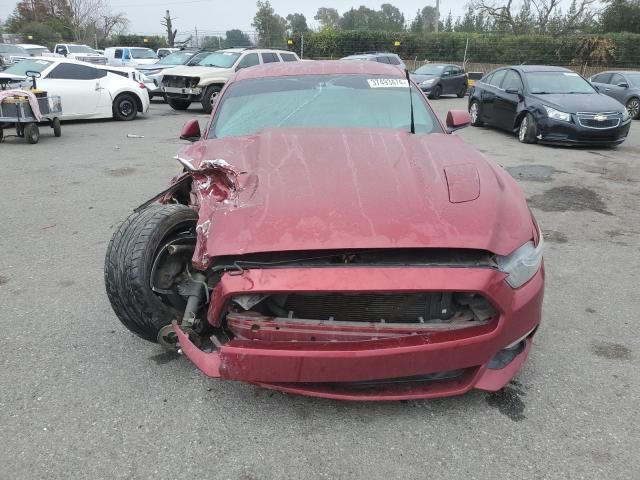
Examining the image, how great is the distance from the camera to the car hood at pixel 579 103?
31.5 feet

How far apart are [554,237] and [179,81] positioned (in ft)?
39.2

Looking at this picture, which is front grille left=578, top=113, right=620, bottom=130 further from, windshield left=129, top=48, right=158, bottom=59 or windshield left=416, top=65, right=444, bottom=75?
windshield left=129, top=48, right=158, bottom=59

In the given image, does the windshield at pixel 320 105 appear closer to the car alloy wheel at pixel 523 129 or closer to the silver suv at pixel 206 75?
the car alloy wheel at pixel 523 129

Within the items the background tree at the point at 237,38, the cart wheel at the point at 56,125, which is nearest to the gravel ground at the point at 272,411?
the cart wheel at the point at 56,125

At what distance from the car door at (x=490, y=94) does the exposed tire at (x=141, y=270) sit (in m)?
10.7

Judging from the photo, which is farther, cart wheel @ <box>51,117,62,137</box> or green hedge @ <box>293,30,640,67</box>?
green hedge @ <box>293,30,640,67</box>

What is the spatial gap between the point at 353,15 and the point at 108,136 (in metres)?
65.8

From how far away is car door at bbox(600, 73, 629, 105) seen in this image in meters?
15.1

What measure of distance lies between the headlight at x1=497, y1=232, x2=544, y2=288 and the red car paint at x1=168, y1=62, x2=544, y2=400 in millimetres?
41

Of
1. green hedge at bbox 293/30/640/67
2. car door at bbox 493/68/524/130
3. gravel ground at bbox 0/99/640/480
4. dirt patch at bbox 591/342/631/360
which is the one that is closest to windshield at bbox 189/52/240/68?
car door at bbox 493/68/524/130

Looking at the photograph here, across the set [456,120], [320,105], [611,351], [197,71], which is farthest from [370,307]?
[197,71]

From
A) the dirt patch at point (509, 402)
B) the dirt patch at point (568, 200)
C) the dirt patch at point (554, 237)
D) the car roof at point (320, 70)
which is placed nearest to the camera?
the dirt patch at point (509, 402)

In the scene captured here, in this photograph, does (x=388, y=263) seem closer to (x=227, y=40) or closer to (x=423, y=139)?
(x=423, y=139)

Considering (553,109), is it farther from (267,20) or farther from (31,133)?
(267,20)
